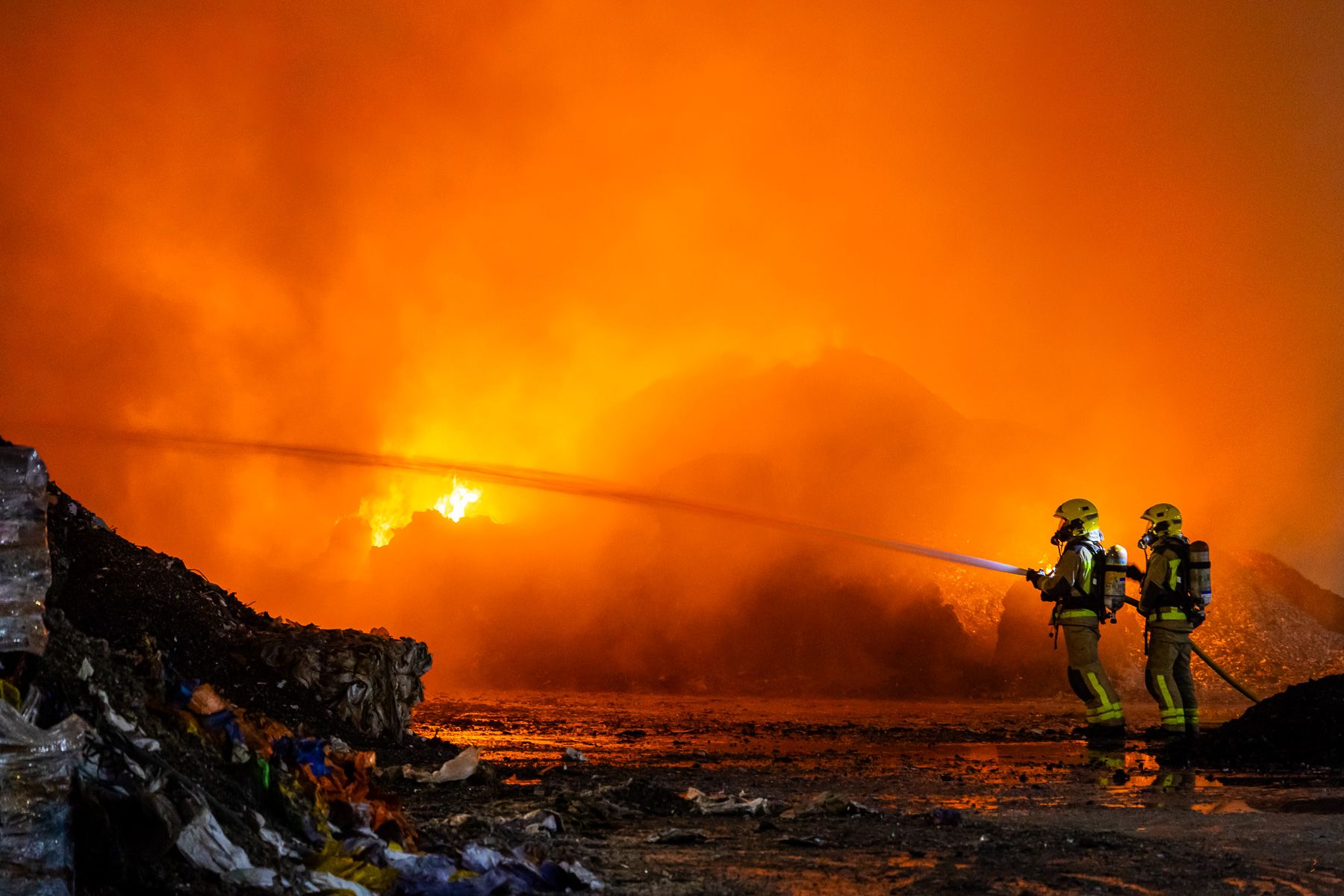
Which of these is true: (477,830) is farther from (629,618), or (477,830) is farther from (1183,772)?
(629,618)

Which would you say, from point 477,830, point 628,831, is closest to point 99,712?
point 477,830

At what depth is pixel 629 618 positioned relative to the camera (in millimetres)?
25344

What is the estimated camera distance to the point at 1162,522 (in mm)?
14055

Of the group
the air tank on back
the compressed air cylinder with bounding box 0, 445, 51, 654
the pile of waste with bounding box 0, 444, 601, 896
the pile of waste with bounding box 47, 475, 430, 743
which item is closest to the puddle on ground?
the pile of waste with bounding box 47, 475, 430, 743

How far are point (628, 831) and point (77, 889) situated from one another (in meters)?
3.50

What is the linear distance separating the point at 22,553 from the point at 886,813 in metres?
5.57

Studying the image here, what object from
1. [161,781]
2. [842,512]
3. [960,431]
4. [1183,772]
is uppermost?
[960,431]

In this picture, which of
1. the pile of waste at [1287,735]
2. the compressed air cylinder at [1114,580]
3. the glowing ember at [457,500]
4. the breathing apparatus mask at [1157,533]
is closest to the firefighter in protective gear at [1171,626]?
the breathing apparatus mask at [1157,533]

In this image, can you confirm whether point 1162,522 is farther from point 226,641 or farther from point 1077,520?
point 226,641

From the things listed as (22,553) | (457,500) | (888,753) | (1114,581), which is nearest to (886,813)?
(888,753)

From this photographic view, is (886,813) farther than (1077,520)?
No

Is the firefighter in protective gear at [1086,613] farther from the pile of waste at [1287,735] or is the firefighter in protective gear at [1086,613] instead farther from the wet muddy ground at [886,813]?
the pile of waste at [1287,735]

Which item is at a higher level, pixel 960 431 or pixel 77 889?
pixel 960 431

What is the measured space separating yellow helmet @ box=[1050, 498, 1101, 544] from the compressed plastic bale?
1281 cm
